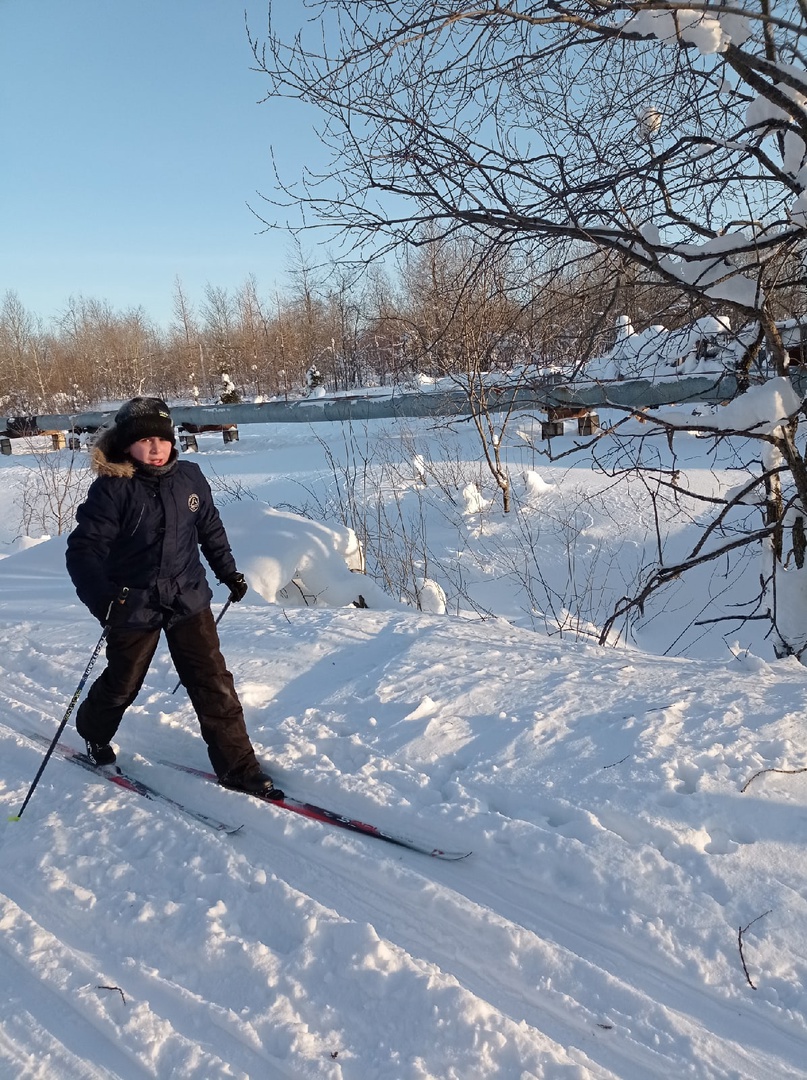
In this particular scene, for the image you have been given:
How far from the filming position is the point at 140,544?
3248 mm

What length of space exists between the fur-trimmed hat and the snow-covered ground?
62.7 inches

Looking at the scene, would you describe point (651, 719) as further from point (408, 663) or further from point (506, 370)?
point (506, 370)

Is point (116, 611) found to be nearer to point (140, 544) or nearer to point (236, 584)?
point (140, 544)

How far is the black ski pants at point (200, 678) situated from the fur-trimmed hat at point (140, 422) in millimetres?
846

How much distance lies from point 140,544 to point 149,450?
420 mm

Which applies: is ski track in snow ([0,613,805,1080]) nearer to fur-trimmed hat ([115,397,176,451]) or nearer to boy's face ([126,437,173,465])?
boy's face ([126,437,173,465])

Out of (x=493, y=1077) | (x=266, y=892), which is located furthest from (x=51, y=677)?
(x=493, y=1077)

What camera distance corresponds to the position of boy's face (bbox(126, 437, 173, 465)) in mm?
3180

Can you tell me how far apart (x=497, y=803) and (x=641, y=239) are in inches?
106

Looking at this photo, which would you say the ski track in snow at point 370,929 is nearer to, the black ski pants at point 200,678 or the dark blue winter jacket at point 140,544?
the black ski pants at point 200,678

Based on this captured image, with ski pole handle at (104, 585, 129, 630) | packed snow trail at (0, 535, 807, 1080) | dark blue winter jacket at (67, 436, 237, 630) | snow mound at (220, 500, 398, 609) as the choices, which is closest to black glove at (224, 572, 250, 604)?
dark blue winter jacket at (67, 436, 237, 630)

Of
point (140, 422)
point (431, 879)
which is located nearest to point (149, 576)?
point (140, 422)

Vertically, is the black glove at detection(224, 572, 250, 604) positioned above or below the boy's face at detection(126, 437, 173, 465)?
Answer: below

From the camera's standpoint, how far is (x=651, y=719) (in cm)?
342
